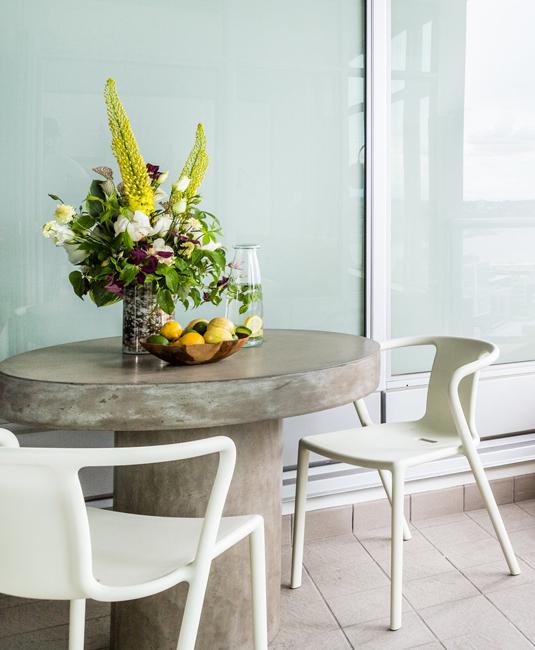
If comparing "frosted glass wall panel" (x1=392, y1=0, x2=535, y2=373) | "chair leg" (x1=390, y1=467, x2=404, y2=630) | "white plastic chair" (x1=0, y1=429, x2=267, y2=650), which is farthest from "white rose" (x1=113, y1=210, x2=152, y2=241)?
"frosted glass wall panel" (x1=392, y1=0, x2=535, y2=373)

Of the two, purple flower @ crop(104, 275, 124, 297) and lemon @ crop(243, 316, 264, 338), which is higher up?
purple flower @ crop(104, 275, 124, 297)

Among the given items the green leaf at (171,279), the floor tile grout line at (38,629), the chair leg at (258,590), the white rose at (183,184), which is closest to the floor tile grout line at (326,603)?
the chair leg at (258,590)

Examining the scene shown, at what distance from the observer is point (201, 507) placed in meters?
1.78

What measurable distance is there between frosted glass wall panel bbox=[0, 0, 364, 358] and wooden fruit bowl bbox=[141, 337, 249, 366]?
2.29 feet

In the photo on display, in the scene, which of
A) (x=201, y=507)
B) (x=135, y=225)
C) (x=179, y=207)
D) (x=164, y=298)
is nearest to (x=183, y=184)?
(x=179, y=207)

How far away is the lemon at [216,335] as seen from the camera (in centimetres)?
180

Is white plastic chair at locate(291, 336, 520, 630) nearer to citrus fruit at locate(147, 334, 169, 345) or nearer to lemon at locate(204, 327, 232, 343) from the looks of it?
lemon at locate(204, 327, 232, 343)

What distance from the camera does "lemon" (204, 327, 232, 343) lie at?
1.80 m

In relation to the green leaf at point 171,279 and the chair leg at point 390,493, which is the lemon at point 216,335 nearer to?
Result: the green leaf at point 171,279

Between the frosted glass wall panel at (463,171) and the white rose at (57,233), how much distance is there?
1415 millimetres

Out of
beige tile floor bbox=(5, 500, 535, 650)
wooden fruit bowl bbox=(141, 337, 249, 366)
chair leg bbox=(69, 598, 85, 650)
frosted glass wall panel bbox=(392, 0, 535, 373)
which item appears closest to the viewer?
chair leg bbox=(69, 598, 85, 650)

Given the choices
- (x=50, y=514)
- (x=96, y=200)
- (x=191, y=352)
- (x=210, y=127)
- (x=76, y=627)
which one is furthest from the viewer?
(x=210, y=127)

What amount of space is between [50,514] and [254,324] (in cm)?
101

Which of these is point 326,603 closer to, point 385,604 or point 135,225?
point 385,604
